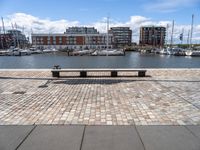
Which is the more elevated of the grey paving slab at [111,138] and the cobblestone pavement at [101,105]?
the cobblestone pavement at [101,105]

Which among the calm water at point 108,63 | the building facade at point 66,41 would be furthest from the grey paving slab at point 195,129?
the building facade at point 66,41

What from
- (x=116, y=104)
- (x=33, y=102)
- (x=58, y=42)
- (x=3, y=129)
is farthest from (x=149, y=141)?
(x=58, y=42)

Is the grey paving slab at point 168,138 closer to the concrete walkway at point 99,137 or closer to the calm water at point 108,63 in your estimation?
the concrete walkway at point 99,137

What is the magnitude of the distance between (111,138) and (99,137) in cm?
24

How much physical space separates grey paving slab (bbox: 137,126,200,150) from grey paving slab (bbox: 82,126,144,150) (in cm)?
18

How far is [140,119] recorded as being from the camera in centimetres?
423

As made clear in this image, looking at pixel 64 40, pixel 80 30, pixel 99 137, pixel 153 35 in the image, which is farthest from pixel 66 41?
pixel 99 137

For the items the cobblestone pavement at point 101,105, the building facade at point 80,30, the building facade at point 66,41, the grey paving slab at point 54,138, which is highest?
the building facade at point 80,30

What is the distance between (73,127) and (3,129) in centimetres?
149

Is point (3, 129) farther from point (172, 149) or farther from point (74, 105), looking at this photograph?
point (172, 149)

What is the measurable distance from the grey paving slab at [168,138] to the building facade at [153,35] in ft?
399

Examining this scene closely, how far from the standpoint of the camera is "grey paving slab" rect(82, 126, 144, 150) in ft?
10.1

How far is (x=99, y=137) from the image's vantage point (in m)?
3.40

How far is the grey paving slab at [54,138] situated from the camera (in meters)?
3.10
